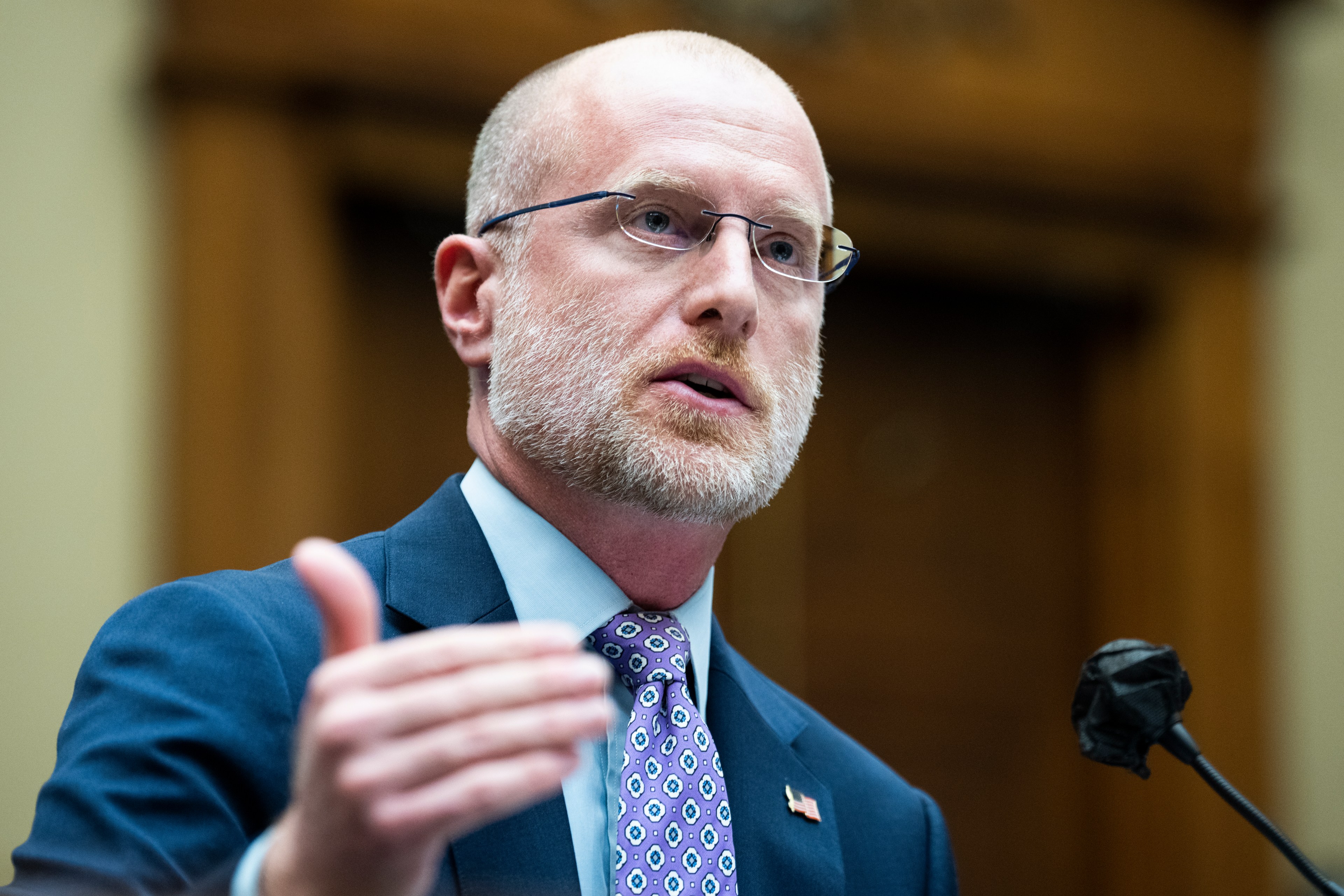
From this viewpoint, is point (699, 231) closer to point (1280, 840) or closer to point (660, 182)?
point (660, 182)

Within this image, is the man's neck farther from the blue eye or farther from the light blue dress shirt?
the blue eye

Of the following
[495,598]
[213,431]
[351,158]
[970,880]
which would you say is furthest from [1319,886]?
[970,880]

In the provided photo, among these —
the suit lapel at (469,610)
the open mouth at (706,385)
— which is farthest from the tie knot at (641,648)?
the open mouth at (706,385)

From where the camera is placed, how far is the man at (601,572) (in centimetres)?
129

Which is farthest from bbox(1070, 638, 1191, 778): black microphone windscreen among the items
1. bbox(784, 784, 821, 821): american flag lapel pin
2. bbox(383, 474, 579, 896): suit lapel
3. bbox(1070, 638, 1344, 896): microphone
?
bbox(383, 474, 579, 896): suit lapel

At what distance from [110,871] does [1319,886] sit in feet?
3.77

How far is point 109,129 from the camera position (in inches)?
137

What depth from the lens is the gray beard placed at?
1.66 metres

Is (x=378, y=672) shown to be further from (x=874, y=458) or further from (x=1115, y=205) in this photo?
(x=1115, y=205)

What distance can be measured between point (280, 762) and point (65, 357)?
2268mm

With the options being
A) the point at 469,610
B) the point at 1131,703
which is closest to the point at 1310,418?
the point at 1131,703

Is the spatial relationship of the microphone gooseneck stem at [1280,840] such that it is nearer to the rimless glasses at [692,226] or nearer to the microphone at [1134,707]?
the microphone at [1134,707]

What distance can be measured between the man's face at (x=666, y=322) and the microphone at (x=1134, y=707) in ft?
1.51

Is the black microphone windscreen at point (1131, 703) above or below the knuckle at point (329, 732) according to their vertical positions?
below
